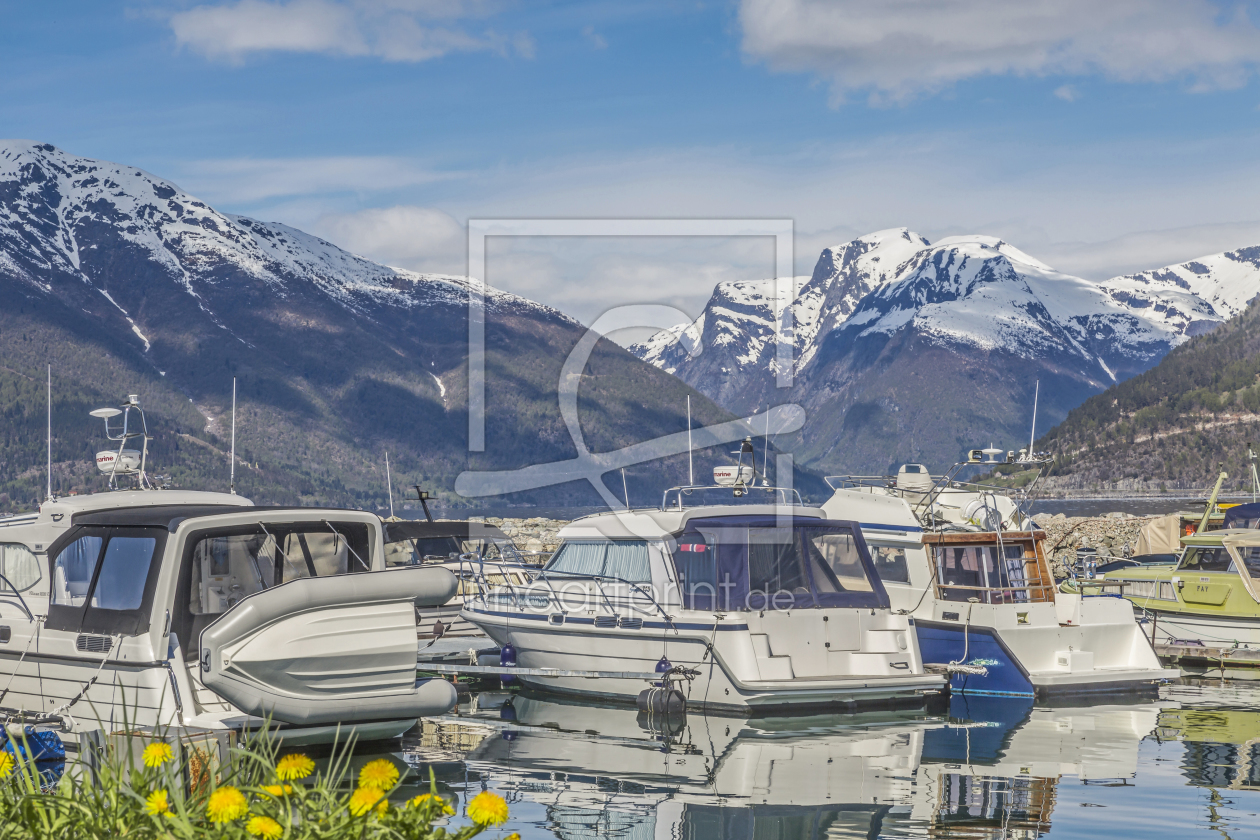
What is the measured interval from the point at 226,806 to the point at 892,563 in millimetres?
15435

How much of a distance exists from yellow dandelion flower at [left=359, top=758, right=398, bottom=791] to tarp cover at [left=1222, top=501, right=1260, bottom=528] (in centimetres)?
2333

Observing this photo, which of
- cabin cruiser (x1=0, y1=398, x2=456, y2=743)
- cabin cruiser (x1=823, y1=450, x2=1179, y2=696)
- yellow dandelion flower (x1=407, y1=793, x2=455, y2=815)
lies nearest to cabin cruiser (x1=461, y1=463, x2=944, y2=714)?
cabin cruiser (x1=823, y1=450, x2=1179, y2=696)

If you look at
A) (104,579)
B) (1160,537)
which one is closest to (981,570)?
(104,579)

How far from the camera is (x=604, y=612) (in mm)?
17094

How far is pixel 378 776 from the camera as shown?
5.82m

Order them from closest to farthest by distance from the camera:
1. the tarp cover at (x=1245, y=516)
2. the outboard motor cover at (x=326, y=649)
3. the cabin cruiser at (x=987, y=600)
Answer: the outboard motor cover at (x=326, y=649) → the cabin cruiser at (x=987, y=600) → the tarp cover at (x=1245, y=516)

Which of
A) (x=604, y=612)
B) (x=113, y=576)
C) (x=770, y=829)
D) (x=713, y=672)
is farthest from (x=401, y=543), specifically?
(x=770, y=829)

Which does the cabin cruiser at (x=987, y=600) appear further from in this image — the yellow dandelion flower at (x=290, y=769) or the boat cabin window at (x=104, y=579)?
the yellow dandelion flower at (x=290, y=769)

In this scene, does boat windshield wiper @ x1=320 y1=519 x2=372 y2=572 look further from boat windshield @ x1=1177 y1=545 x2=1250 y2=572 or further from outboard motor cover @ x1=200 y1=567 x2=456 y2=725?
boat windshield @ x1=1177 y1=545 x2=1250 y2=572

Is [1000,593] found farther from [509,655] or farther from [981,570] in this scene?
[509,655]

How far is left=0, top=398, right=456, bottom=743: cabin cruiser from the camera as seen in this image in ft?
35.2

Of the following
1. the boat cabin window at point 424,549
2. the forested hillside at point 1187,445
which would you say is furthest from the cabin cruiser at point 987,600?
the forested hillside at point 1187,445

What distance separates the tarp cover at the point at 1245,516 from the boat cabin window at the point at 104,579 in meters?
21.3

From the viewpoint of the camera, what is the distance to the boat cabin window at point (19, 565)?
51.7 ft
